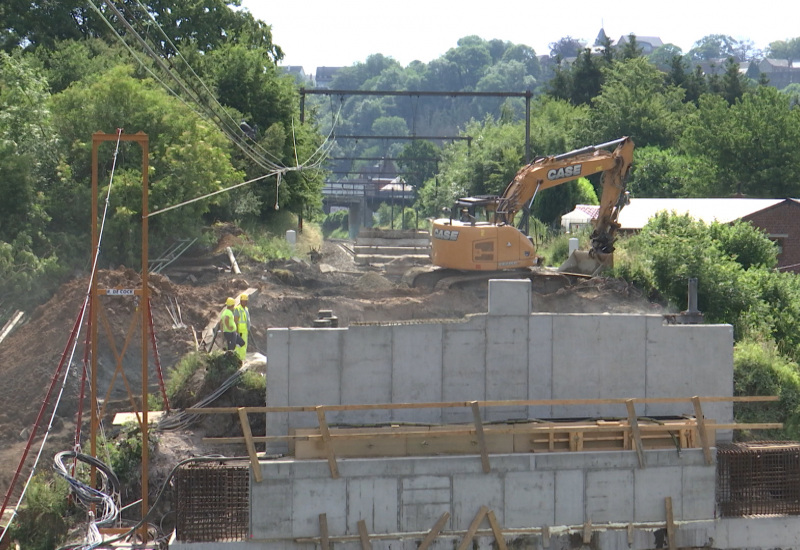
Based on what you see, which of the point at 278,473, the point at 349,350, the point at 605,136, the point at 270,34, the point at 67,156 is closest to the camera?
the point at 278,473

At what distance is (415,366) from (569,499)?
3.08 meters

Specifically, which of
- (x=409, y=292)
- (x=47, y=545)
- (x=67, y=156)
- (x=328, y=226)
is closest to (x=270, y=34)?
(x=67, y=156)

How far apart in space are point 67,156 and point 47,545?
1911 cm

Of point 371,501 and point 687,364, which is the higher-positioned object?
point 687,364

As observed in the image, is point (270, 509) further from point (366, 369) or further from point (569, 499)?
point (569, 499)

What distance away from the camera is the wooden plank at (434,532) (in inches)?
653

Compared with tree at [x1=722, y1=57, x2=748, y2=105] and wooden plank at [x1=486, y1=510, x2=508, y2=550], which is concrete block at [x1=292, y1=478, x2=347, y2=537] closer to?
wooden plank at [x1=486, y1=510, x2=508, y2=550]

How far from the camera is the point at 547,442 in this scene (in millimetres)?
17359

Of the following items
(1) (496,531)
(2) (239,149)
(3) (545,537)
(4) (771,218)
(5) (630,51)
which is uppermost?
(5) (630,51)

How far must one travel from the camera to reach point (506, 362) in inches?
708

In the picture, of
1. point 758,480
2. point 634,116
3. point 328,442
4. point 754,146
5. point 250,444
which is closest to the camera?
point 250,444

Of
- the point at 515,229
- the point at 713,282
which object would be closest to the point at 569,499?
Result: the point at 713,282

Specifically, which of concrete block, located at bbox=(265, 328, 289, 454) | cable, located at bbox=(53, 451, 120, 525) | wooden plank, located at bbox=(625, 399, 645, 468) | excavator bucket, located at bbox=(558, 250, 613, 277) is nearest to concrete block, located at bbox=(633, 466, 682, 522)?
wooden plank, located at bbox=(625, 399, 645, 468)

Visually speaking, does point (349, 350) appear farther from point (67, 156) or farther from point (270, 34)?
point (270, 34)
